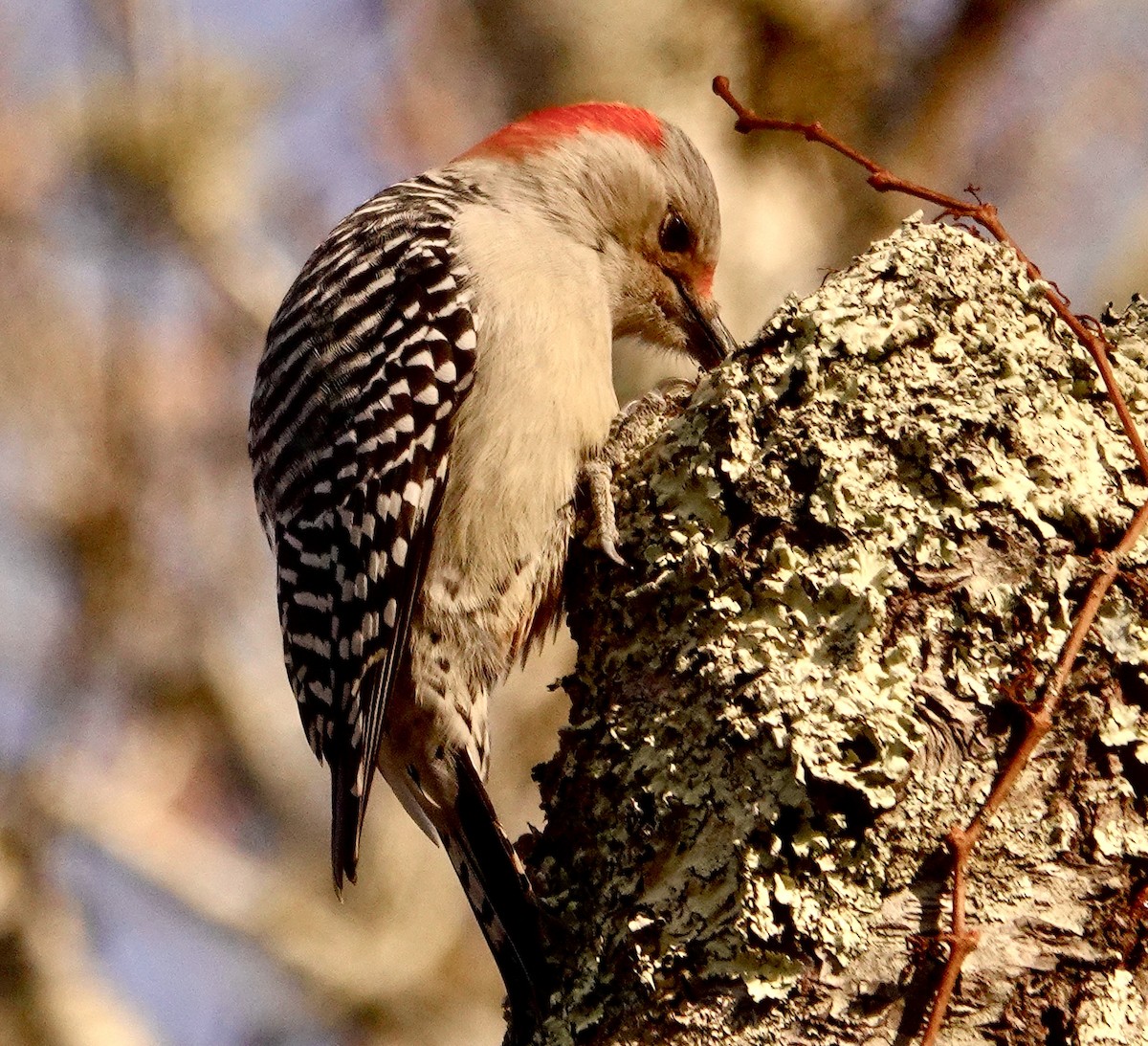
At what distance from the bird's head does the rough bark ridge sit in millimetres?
1081

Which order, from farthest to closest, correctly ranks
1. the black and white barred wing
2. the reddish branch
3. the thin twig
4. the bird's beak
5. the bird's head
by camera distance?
the bird's beak, the bird's head, the black and white barred wing, the thin twig, the reddish branch

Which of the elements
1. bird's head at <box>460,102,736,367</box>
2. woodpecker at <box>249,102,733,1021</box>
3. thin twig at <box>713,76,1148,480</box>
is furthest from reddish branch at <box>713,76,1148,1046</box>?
bird's head at <box>460,102,736,367</box>

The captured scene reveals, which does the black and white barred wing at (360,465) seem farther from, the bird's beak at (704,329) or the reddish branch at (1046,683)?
the reddish branch at (1046,683)

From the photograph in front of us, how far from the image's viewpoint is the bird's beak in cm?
375

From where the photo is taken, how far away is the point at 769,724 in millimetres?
2168

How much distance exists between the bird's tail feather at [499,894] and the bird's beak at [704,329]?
1.40 meters

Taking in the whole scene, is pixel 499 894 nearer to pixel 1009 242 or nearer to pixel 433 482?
pixel 433 482

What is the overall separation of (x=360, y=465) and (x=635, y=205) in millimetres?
1121

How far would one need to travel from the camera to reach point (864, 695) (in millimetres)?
2139

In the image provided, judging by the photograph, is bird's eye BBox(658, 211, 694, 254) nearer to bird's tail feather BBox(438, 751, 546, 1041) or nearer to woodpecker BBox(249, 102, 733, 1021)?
woodpecker BBox(249, 102, 733, 1021)

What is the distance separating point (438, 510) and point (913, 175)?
10.7 feet

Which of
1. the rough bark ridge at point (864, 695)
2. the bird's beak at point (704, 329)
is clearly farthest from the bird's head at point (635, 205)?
the rough bark ridge at point (864, 695)

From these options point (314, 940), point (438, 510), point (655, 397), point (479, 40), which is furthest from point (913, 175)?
point (314, 940)

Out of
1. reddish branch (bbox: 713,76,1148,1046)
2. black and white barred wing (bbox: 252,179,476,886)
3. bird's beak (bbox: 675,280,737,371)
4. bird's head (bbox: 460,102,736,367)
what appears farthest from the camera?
bird's beak (bbox: 675,280,737,371)
